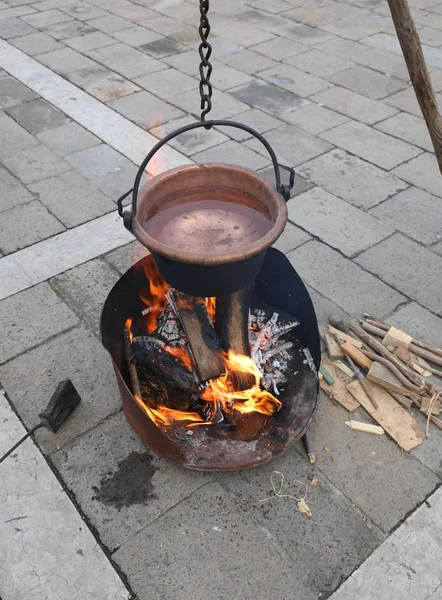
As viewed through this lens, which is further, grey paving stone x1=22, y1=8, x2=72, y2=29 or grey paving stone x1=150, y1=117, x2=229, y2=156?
grey paving stone x1=22, y1=8, x2=72, y2=29

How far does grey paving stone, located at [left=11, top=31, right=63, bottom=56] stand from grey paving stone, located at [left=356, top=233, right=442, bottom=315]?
6380 mm

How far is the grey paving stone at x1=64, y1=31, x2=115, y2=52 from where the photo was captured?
799cm

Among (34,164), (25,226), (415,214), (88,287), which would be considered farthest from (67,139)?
(415,214)

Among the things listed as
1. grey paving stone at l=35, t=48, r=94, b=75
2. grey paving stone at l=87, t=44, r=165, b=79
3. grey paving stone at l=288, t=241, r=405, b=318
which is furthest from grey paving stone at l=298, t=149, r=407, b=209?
grey paving stone at l=35, t=48, r=94, b=75

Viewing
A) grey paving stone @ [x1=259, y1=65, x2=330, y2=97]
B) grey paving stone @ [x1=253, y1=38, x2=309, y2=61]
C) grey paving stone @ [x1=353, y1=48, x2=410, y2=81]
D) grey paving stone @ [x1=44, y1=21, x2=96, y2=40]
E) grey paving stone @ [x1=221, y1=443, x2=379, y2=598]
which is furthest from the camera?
grey paving stone @ [x1=44, y1=21, x2=96, y2=40]

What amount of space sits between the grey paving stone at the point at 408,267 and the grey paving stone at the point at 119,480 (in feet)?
7.84

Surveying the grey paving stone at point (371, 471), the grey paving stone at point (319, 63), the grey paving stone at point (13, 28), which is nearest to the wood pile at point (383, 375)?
the grey paving stone at point (371, 471)

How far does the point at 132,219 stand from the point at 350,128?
4530 millimetres

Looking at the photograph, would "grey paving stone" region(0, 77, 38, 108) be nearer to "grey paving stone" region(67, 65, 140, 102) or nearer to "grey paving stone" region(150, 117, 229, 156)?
"grey paving stone" region(67, 65, 140, 102)

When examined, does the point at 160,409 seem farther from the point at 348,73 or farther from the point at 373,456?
the point at 348,73

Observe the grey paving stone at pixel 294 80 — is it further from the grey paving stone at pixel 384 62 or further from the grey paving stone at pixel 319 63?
the grey paving stone at pixel 384 62

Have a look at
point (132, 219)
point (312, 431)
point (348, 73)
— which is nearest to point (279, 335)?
point (312, 431)

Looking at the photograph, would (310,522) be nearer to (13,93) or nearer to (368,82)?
(368,82)

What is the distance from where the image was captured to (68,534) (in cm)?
276
